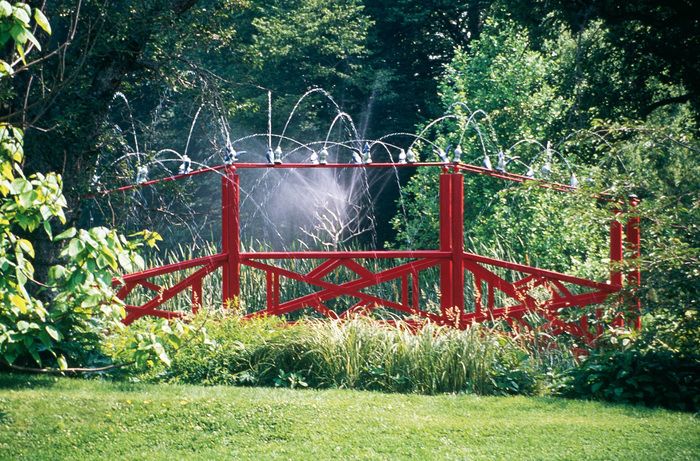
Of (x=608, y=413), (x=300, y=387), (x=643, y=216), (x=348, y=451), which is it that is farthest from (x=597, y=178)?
(x=348, y=451)

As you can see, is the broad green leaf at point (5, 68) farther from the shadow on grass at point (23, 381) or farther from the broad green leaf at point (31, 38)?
the shadow on grass at point (23, 381)

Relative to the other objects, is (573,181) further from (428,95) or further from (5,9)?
(428,95)

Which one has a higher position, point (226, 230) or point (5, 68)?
point (5, 68)

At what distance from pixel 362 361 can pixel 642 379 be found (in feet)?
7.64

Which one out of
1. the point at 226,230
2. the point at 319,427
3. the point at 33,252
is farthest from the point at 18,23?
the point at 226,230

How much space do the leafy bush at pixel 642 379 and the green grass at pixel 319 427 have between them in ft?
1.08

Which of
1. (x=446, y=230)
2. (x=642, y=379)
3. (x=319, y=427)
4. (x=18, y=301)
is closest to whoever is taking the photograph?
(x=18, y=301)

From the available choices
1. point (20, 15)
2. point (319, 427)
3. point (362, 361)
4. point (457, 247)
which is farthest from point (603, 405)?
point (20, 15)

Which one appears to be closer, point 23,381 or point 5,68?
point 5,68

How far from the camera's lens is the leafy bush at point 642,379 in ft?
24.7

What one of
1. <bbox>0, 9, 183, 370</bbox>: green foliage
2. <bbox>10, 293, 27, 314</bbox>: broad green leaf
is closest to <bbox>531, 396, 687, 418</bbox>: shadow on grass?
<bbox>0, 9, 183, 370</bbox>: green foliage

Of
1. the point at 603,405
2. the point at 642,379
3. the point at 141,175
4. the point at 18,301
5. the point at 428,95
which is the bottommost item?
the point at 603,405

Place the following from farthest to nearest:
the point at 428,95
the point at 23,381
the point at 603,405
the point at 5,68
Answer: the point at 428,95 < the point at 23,381 < the point at 603,405 < the point at 5,68

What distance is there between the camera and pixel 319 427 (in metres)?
6.51
